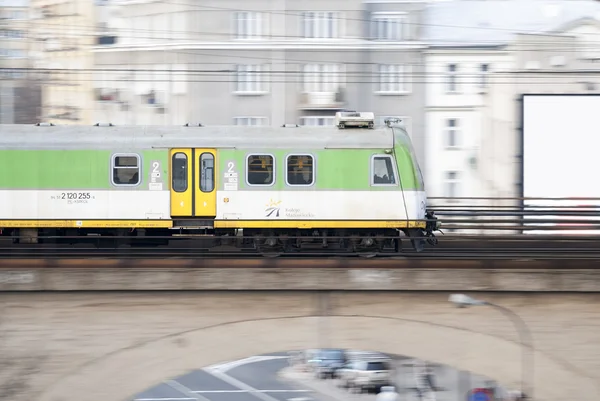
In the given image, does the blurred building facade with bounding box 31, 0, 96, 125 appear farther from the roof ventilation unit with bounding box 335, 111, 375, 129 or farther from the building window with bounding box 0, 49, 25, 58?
the roof ventilation unit with bounding box 335, 111, 375, 129

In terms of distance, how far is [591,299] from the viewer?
14.8m

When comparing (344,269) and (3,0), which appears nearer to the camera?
(344,269)

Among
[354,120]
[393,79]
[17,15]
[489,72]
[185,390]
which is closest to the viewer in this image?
[354,120]

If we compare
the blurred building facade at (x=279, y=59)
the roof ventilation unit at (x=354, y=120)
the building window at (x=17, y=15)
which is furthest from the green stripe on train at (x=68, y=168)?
the building window at (x=17, y=15)

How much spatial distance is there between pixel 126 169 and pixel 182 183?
1217 mm

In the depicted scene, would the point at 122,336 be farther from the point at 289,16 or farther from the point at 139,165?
the point at 289,16

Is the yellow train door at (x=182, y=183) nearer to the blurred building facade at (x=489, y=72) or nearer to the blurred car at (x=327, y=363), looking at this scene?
the blurred car at (x=327, y=363)

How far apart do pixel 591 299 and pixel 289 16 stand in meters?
21.2

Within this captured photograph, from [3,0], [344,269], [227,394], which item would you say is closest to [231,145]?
[344,269]

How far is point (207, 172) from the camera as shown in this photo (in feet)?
57.2

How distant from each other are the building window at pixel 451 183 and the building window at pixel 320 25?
7.55 metres

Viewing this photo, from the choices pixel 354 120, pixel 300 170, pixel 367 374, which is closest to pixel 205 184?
pixel 300 170

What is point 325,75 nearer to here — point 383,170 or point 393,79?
point 393,79

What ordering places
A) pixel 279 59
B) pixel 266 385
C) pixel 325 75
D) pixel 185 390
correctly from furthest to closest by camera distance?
pixel 325 75
pixel 279 59
pixel 266 385
pixel 185 390
